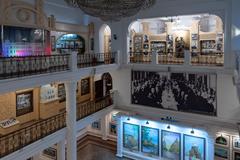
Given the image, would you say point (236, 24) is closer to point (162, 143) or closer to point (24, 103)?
point (162, 143)

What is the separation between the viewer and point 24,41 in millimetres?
10883

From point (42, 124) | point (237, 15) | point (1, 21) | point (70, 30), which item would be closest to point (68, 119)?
point (42, 124)

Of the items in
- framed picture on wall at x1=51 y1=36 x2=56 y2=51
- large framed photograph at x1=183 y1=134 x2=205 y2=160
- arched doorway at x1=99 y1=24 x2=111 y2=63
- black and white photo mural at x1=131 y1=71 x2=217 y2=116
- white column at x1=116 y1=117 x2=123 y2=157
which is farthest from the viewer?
arched doorway at x1=99 y1=24 x2=111 y2=63

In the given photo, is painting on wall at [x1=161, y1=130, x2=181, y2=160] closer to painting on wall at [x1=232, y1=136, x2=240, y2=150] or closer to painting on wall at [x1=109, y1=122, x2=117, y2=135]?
painting on wall at [x1=232, y1=136, x2=240, y2=150]

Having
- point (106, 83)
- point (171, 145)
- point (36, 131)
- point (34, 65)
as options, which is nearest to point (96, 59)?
point (106, 83)

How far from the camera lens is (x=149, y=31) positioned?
16.1 metres

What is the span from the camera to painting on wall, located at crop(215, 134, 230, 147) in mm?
11273

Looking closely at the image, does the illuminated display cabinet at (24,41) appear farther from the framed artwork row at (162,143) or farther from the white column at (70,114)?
the framed artwork row at (162,143)

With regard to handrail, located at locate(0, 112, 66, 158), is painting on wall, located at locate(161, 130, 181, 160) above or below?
below

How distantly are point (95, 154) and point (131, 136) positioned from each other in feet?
7.22

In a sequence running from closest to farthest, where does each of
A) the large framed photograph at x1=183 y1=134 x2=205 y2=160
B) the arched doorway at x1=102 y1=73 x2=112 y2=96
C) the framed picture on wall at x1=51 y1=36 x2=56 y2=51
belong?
1. the large framed photograph at x1=183 y1=134 x2=205 y2=160
2. the framed picture on wall at x1=51 y1=36 x2=56 y2=51
3. the arched doorway at x1=102 y1=73 x2=112 y2=96

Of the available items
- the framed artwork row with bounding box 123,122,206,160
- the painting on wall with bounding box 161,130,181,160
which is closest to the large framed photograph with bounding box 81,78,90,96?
the framed artwork row with bounding box 123,122,206,160

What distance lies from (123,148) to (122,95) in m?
2.90

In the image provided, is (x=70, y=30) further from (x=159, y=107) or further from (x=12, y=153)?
(x=12, y=153)
